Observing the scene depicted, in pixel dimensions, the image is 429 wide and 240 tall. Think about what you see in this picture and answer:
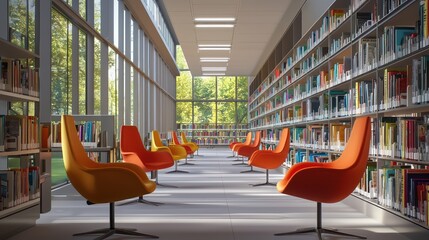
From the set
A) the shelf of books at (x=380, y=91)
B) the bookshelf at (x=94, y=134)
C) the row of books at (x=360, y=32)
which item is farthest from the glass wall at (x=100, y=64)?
the row of books at (x=360, y=32)

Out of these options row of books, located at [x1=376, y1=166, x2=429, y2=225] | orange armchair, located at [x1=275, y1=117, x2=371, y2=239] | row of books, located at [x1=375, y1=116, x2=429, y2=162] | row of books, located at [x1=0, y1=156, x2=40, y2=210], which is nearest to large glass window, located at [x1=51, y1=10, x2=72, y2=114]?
row of books, located at [x1=0, y1=156, x2=40, y2=210]

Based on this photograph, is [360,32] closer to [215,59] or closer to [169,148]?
[169,148]

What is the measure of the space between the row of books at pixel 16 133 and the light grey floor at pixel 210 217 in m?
0.70

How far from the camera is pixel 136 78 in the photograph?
12.6 meters

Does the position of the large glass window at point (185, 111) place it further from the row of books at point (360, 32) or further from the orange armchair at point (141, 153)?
the orange armchair at point (141, 153)

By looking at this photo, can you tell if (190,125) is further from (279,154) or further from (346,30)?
(346,30)

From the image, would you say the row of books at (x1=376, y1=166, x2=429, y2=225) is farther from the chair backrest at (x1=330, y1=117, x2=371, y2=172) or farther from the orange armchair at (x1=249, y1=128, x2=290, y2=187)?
the orange armchair at (x1=249, y1=128, x2=290, y2=187)

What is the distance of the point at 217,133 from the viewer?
2478 centimetres

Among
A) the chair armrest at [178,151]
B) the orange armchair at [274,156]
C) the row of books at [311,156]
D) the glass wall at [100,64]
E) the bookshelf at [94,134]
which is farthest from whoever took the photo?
the chair armrest at [178,151]

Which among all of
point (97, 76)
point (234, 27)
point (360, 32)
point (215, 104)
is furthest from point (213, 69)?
point (360, 32)

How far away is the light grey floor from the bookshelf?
61 centimetres

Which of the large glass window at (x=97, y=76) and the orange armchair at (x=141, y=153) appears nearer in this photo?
the orange armchair at (x=141, y=153)

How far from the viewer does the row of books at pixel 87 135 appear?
620cm

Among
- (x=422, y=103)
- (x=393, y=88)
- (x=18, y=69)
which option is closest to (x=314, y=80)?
(x=393, y=88)
